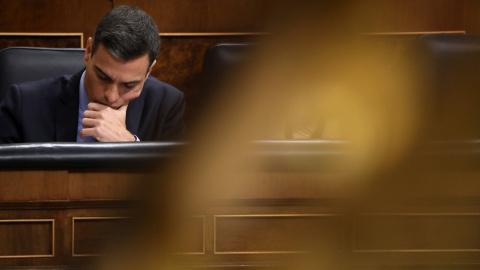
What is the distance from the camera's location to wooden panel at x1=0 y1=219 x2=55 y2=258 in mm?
538

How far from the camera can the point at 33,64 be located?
1.04 metres

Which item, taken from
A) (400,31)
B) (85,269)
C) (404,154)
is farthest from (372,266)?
(400,31)

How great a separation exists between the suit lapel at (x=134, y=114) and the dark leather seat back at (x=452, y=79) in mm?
632

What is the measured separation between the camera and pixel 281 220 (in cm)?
57

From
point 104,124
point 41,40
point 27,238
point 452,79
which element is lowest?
point 27,238

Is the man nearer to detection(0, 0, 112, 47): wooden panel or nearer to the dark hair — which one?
the dark hair

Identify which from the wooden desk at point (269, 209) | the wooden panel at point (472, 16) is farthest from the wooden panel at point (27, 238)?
the wooden panel at point (472, 16)

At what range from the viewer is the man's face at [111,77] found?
0.79 metres

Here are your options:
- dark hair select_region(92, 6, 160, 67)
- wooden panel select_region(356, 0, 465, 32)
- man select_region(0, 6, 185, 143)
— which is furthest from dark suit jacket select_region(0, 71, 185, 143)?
wooden panel select_region(356, 0, 465, 32)

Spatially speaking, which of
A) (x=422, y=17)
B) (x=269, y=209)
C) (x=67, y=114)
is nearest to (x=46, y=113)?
(x=67, y=114)

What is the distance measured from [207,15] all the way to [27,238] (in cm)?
97

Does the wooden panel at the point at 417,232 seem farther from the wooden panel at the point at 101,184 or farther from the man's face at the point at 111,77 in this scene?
the man's face at the point at 111,77

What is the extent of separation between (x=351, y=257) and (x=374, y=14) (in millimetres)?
1025

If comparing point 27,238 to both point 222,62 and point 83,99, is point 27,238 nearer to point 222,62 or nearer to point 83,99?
point 83,99
